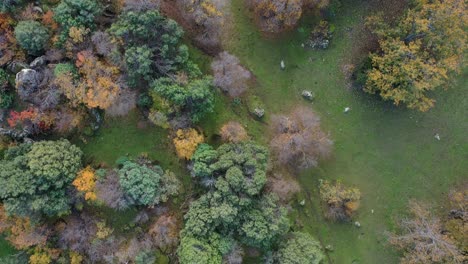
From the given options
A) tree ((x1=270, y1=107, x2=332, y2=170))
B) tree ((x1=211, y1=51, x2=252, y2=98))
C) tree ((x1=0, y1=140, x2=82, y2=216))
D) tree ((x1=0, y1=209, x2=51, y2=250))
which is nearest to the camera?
tree ((x1=0, y1=140, x2=82, y2=216))

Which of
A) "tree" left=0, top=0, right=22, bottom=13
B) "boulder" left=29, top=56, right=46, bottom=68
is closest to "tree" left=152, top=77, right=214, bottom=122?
"boulder" left=29, top=56, right=46, bottom=68

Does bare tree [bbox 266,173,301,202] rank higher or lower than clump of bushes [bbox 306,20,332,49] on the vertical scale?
lower

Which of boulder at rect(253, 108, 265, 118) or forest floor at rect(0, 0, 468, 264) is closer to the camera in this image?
boulder at rect(253, 108, 265, 118)

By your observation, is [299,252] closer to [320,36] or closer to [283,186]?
[283,186]

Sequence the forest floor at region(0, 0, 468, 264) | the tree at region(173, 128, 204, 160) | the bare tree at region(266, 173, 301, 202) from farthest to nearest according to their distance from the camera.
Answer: the forest floor at region(0, 0, 468, 264), the bare tree at region(266, 173, 301, 202), the tree at region(173, 128, 204, 160)

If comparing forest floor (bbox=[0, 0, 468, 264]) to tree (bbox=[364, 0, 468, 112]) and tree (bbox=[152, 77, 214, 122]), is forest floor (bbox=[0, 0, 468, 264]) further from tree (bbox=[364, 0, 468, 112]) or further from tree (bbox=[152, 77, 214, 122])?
tree (bbox=[152, 77, 214, 122])

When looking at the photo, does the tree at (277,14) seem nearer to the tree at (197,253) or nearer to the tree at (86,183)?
the tree at (197,253)

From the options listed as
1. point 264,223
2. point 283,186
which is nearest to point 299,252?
point 264,223
